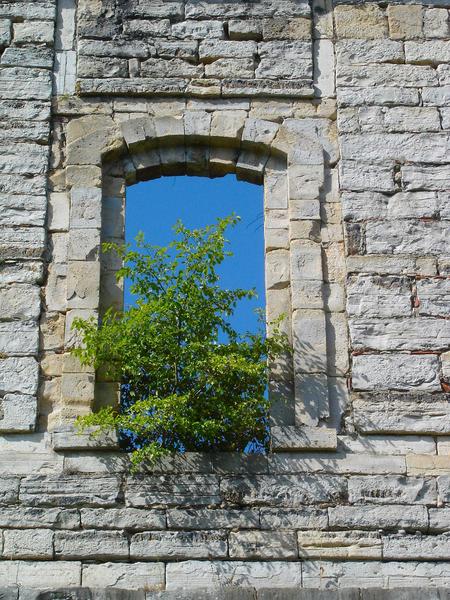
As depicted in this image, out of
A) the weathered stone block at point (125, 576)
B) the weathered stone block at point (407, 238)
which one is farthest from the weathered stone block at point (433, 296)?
the weathered stone block at point (125, 576)

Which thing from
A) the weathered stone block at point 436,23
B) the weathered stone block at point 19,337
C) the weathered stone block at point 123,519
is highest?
the weathered stone block at point 436,23

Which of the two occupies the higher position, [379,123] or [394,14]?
[394,14]

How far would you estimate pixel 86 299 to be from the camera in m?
9.99

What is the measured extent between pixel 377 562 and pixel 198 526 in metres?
1.20

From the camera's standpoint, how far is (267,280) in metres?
10.2

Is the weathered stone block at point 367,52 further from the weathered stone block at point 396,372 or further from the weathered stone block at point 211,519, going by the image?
the weathered stone block at point 211,519

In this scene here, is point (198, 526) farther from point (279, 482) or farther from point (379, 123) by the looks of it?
point (379, 123)

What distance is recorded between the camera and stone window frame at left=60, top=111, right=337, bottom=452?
31.9ft

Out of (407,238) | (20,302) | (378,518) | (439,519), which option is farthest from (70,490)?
(407,238)

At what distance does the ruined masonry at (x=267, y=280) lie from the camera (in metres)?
9.10

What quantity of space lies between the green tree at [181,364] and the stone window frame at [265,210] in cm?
16

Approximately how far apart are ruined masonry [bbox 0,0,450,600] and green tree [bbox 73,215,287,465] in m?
0.17

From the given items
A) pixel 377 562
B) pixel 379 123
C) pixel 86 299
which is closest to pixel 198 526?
pixel 377 562

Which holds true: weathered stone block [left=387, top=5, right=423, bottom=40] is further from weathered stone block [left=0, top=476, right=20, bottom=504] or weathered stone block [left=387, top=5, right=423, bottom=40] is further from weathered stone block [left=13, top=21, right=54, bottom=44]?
weathered stone block [left=0, top=476, right=20, bottom=504]
